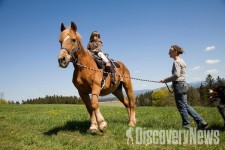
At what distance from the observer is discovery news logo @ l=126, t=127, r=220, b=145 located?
670 cm

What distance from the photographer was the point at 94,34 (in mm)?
9156

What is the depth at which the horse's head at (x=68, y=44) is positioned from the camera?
6.98m

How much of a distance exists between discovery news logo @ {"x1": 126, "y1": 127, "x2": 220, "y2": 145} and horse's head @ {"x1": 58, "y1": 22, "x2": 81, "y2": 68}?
2.93 meters

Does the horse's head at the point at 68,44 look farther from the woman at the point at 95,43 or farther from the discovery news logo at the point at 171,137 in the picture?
the discovery news logo at the point at 171,137

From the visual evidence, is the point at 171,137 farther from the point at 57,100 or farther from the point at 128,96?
the point at 57,100

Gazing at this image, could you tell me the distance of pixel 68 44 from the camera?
735cm

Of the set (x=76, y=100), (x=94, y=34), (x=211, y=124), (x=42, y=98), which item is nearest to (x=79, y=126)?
(x=94, y=34)

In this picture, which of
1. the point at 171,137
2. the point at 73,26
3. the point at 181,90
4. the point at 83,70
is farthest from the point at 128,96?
the point at 73,26

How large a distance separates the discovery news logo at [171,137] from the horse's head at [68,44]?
293cm

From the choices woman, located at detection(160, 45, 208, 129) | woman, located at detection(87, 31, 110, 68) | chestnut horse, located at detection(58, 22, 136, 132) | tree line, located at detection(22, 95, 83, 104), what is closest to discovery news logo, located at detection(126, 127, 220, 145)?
woman, located at detection(160, 45, 208, 129)

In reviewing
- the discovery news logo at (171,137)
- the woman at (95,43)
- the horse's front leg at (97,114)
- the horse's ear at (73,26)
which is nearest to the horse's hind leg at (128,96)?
the woman at (95,43)

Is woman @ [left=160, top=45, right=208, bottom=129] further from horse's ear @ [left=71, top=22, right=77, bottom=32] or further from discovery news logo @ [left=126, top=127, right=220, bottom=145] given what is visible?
horse's ear @ [left=71, top=22, right=77, bottom=32]

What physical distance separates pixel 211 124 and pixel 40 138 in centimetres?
621

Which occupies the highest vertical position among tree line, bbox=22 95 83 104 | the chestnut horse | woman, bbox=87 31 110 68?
woman, bbox=87 31 110 68
